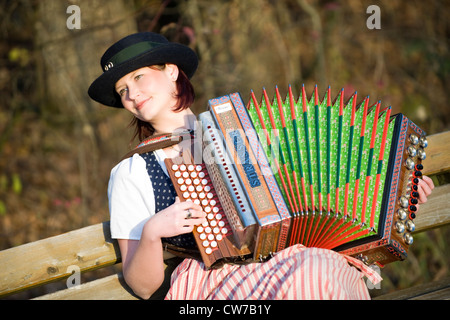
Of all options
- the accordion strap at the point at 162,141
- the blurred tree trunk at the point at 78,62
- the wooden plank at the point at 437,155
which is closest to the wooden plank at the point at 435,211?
the wooden plank at the point at 437,155

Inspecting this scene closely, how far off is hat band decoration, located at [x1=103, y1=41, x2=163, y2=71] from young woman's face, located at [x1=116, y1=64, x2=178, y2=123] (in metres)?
0.07

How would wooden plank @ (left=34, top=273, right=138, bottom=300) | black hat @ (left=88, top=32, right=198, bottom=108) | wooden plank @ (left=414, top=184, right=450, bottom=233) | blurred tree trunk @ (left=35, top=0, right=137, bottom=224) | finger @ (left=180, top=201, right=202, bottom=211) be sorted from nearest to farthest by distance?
finger @ (left=180, top=201, right=202, bottom=211) < black hat @ (left=88, top=32, right=198, bottom=108) < wooden plank @ (left=34, top=273, right=138, bottom=300) < wooden plank @ (left=414, top=184, right=450, bottom=233) < blurred tree trunk @ (left=35, top=0, right=137, bottom=224)

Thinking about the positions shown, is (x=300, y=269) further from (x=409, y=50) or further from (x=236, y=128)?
(x=409, y=50)

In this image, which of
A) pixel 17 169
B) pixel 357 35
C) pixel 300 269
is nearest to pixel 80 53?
pixel 17 169

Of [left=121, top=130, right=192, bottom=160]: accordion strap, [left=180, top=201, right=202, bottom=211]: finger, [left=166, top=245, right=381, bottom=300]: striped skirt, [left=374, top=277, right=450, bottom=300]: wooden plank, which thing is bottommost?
[left=374, top=277, right=450, bottom=300]: wooden plank

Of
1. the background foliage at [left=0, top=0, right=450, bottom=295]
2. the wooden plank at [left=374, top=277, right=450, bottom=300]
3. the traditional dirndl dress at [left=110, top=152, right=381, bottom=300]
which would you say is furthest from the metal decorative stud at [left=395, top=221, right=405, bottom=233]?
the background foliage at [left=0, top=0, right=450, bottom=295]

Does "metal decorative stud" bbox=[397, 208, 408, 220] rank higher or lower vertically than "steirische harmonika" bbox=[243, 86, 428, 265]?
lower

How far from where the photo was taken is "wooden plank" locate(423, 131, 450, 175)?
106 inches

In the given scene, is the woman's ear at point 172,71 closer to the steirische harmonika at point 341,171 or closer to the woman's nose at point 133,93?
the woman's nose at point 133,93

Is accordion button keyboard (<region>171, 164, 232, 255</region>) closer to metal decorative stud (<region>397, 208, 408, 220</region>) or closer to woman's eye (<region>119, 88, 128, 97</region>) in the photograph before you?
woman's eye (<region>119, 88, 128, 97</region>)

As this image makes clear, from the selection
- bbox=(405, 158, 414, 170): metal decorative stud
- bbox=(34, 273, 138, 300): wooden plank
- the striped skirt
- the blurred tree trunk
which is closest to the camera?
the striped skirt

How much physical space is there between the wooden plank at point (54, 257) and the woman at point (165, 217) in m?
0.25

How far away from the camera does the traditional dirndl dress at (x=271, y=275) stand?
1856mm

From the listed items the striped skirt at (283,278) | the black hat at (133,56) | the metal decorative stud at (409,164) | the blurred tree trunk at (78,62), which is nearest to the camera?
the striped skirt at (283,278)
